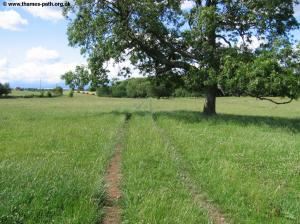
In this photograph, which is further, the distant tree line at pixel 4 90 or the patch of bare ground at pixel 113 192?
the distant tree line at pixel 4 90

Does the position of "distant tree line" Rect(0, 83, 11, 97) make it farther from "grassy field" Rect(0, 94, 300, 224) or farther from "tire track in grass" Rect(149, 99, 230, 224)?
"tire track in grass" Rect(149, 99, 230, 224)

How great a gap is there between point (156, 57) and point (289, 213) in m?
23.6

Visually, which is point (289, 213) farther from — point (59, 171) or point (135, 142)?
point (135, 142)

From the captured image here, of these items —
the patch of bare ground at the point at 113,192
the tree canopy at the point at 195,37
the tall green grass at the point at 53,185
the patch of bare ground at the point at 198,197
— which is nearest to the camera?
the tall green grass at the point at 53,185

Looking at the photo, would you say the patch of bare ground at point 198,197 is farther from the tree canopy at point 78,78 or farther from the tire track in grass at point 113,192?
the tree canopy at point 78,78

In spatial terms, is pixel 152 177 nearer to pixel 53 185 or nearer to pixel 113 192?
pixel 113 192

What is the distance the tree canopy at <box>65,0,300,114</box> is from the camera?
83.1ft

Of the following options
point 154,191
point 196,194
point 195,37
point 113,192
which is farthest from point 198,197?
point 195,37

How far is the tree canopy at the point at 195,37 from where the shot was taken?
25.3 m

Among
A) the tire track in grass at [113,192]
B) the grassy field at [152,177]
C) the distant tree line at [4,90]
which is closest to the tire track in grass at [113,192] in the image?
the tire track in grass at [113,192]

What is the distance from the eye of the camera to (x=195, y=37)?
92.2 ft

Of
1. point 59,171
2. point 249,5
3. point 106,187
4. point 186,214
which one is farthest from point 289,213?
point 249,5

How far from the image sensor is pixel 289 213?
308 inches

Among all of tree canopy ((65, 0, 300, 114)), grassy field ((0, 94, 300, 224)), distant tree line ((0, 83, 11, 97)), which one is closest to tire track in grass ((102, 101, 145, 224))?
grassy field ((0, 94, 300, 224))
